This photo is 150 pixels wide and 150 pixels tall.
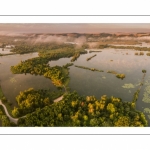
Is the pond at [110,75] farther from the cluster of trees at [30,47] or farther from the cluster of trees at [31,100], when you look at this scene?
the cluster of trees at [31,100]

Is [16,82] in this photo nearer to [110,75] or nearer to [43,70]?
[43,70]

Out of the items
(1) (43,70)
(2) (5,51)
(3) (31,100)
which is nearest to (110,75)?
(1) (43,70)

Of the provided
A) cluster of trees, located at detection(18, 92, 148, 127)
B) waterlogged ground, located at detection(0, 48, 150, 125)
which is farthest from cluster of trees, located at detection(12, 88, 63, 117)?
waterlogged ground, located at detection(0, 48, 150, 125)
